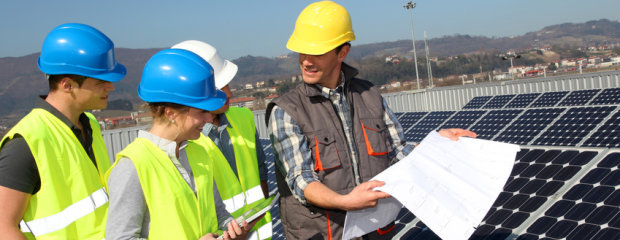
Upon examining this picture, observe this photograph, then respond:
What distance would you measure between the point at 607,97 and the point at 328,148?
33.1ft

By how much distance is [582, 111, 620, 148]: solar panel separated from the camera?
21.2ft

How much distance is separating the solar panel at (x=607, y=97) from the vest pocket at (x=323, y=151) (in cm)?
948

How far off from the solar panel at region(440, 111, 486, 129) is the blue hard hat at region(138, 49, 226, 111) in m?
6.63

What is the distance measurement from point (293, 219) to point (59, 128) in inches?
54.6

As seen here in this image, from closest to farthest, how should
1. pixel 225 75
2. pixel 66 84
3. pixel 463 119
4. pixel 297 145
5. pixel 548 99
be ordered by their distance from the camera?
1. pixel 297 145
2. pixel 66 84
3. pixel 225 75
4. pixel 463 119
5. pixel 548 99

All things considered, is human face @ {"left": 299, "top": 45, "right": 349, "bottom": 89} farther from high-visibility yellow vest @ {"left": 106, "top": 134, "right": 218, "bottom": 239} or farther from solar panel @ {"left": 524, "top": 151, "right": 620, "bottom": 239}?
solar panel @ {"left": 524, "top": 151, "right": 620, "bottom": 239}

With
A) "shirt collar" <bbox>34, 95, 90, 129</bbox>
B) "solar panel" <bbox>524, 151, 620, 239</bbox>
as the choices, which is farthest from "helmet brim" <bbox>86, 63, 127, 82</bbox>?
"solar panel" <bbox>524, 151, 620, 239</bbox>

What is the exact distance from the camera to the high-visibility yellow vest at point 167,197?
2.59 m

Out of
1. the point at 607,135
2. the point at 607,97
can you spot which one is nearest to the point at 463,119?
the point at 607,135

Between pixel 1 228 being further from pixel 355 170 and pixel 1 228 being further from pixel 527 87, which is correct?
pixel 527 87

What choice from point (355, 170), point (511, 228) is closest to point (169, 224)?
point (355, 170)

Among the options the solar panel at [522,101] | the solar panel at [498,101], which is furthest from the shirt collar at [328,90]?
the solar panel at [498,101]

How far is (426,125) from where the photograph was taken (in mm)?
9469

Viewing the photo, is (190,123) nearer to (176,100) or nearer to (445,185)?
(176,100)
